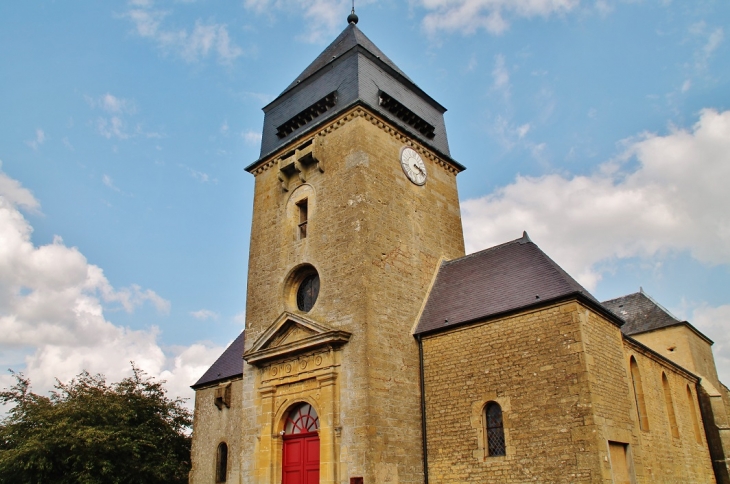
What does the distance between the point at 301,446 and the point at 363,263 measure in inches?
187

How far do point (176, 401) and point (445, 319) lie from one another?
517 inches

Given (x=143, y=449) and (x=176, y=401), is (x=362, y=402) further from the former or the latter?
(x=176, y=401)

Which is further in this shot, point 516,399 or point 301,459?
point 301,459

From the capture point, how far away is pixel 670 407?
17078 millimetres

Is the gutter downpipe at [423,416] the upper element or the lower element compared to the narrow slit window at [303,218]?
lower

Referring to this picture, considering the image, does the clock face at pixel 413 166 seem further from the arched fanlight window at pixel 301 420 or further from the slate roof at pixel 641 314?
the slate roof at pixel 641 314

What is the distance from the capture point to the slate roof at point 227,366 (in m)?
19.4

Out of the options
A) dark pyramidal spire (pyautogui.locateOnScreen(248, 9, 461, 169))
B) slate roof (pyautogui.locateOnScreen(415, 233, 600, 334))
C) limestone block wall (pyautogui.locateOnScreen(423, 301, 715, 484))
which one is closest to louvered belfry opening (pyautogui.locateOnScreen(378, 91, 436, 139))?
dark pyramidal spire (pyautogui.locateOnScreen(248, 9, 461, 169))

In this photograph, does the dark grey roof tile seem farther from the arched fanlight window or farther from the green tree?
the green tree

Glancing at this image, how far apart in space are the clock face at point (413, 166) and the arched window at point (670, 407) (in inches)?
362

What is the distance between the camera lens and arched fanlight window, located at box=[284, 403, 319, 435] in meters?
14.4

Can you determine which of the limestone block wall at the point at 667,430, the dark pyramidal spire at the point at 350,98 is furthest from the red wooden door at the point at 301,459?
the dark pyramidal spire at the point at 350,98

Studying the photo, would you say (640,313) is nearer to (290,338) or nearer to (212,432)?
(290,338)

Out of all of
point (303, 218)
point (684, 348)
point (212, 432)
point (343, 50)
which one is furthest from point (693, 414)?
point (343, 50)
